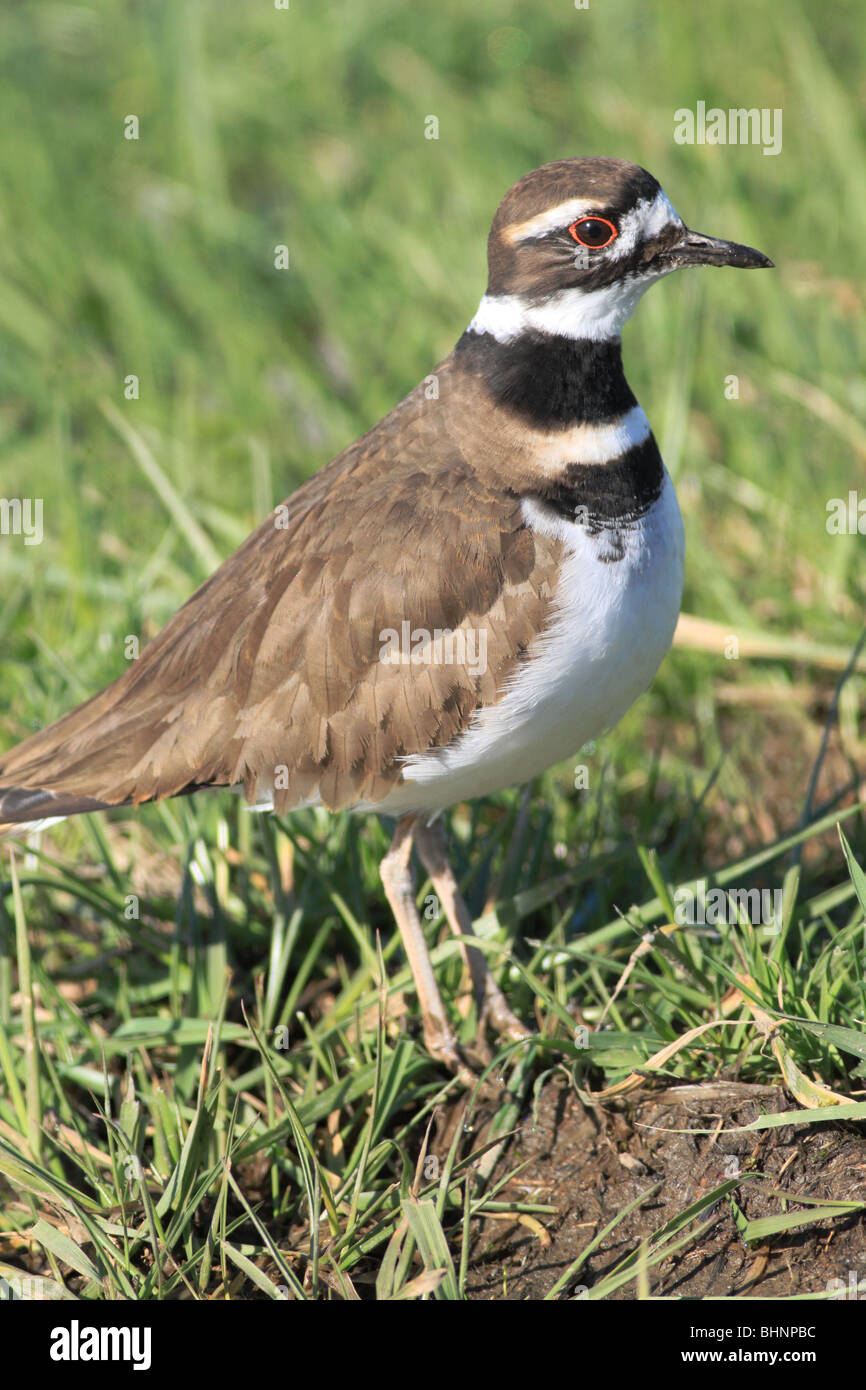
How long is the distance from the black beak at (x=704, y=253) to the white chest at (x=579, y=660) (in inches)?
21.9

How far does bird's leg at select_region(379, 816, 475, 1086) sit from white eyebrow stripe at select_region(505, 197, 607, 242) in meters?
1.53

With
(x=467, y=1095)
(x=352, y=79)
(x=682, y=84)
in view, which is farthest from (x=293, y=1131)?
(x=352, y=79)

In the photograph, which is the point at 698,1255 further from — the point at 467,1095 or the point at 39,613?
the point at 39,613

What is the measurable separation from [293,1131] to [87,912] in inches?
53.1

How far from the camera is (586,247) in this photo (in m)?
3.38

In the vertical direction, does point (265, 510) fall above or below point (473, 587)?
above

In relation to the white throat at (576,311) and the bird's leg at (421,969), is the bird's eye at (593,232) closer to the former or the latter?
the white throat at (576,311)

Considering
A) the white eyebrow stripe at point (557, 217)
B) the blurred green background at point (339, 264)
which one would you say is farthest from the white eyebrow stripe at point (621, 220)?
the blurred green background at point (339, 264)

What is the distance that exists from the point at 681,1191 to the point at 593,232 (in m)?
2.24

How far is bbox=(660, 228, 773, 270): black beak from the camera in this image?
346 centimetres

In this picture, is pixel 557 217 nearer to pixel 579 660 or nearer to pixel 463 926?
pixel 579 660

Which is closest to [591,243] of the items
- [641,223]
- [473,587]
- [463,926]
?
[641,223]

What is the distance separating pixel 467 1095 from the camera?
143 inches

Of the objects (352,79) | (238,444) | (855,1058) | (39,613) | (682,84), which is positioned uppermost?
(352,79)
